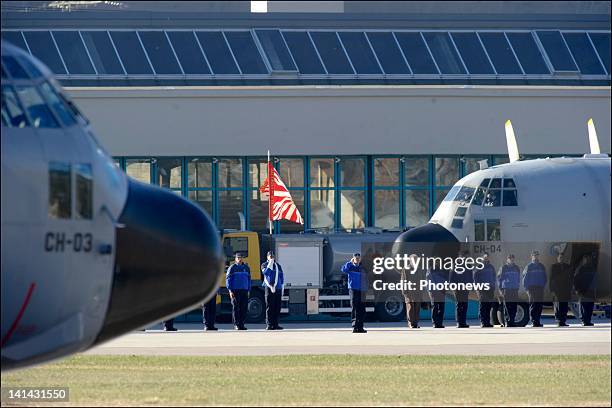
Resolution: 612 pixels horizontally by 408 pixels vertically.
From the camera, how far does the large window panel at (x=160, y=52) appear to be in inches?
1773

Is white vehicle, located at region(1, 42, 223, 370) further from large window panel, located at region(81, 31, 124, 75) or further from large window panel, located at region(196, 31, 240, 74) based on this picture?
large window panel, located at region(196, 31, 240, 74)

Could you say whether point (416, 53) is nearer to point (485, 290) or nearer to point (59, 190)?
point (485, 290)

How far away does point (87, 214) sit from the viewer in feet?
36.3

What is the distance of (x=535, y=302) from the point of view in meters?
31.7

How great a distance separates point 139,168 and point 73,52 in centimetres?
555

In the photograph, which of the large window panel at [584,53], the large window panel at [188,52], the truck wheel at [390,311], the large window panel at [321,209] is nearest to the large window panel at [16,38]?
the large window panel at [188,52]

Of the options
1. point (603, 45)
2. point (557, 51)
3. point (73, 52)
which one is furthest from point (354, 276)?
point (603, 45)

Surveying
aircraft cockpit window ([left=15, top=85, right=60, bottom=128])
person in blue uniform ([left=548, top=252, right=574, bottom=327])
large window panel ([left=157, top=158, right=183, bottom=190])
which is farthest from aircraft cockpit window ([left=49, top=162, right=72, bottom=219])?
large window panel ([left=157, top=158, right=183, bottom=190])

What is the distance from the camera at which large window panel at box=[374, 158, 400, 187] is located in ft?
143

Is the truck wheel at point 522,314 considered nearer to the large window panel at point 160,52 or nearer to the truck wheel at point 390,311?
the truck wheel at point 390,311

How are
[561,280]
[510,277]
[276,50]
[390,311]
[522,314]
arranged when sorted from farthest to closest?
[276,50] < [390,311] < [522,314] < [510,277] < [561,280]

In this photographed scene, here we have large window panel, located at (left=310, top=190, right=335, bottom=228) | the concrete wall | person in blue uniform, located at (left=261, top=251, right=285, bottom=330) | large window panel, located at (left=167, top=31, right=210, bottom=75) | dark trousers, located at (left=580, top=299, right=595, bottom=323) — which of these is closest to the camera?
dark trousers, located at (left=580, top=299, right=595, bottom=323)

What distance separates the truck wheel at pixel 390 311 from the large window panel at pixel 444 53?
36.5 ft

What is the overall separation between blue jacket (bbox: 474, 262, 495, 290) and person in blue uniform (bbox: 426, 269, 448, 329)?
31.7 inches
